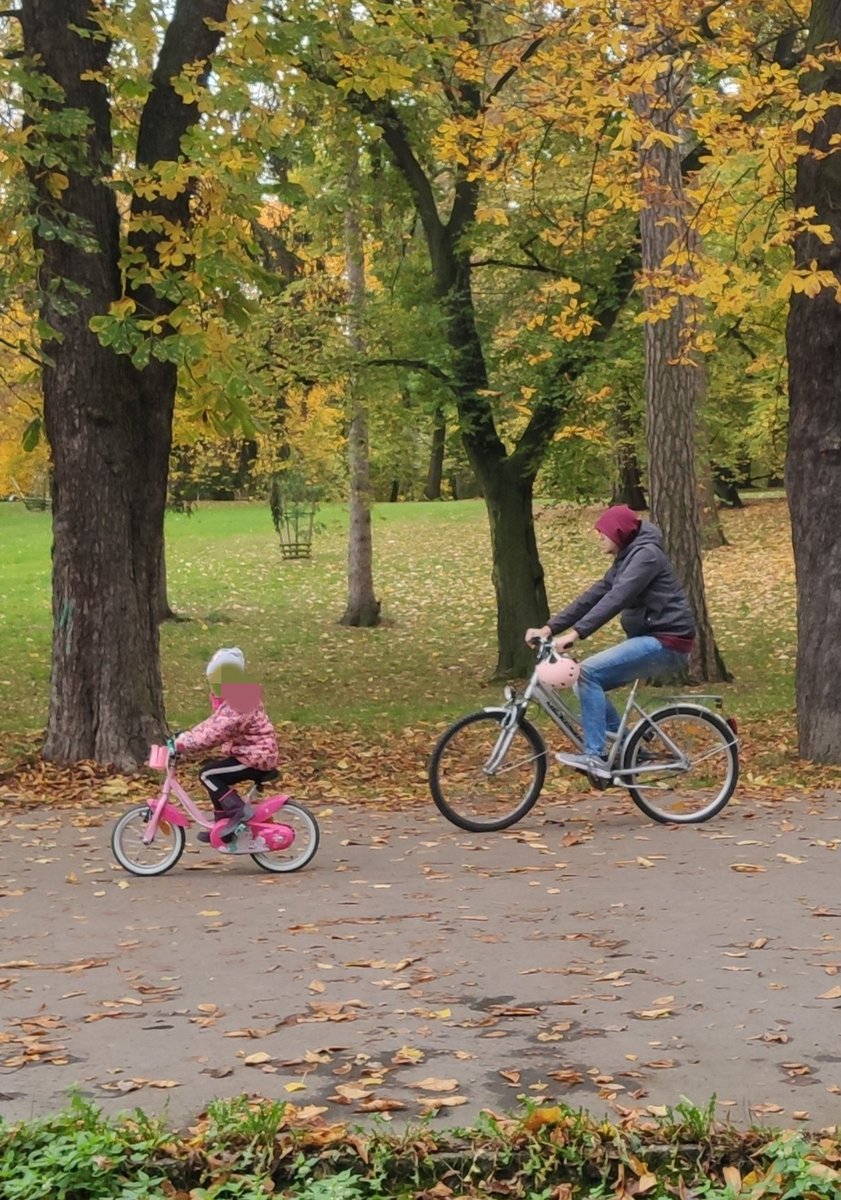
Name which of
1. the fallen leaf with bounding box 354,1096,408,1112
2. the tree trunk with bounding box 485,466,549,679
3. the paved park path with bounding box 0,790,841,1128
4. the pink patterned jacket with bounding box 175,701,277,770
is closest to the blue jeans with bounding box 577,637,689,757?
the paved park path with bounding box 0,790,841,1128

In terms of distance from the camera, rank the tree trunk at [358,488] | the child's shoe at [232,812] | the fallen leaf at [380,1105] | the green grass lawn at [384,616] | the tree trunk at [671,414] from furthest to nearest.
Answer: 1. the tree trunk at [358,488]
2. the green grass lawn at [384,616]
3. the tree trunk at [671,414]
4. the child's shoe at [232,812]
5. the fallen leaf at [380,1105]

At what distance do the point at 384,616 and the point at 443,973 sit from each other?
821 inches

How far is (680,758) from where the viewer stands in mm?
8508

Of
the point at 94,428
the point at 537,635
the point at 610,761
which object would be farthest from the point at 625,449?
the point at 537,635

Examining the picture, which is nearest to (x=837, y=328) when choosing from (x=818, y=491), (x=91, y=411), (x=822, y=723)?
(x=818, y=491)

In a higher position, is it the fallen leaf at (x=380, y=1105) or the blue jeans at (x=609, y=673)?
the blue jeans at (x=609, y=673)

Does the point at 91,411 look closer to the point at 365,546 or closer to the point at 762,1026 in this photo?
the point at 762,1026

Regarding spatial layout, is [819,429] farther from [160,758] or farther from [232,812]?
[160,758]

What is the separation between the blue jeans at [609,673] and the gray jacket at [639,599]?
13cm

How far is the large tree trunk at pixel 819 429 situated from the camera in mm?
9742

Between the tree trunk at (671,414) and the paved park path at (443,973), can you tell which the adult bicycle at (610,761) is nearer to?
the paved park path at (443,973)

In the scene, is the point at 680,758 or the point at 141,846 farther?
the point at 680,758

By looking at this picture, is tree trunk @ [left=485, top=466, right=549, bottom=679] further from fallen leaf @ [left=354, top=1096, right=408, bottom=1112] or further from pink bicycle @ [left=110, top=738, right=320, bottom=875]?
fallen leaf @ [left=354, top=1096, right=408, bottom=1112]

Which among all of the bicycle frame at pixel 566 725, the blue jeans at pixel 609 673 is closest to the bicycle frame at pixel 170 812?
the bicycle frame at pixel 566 725
